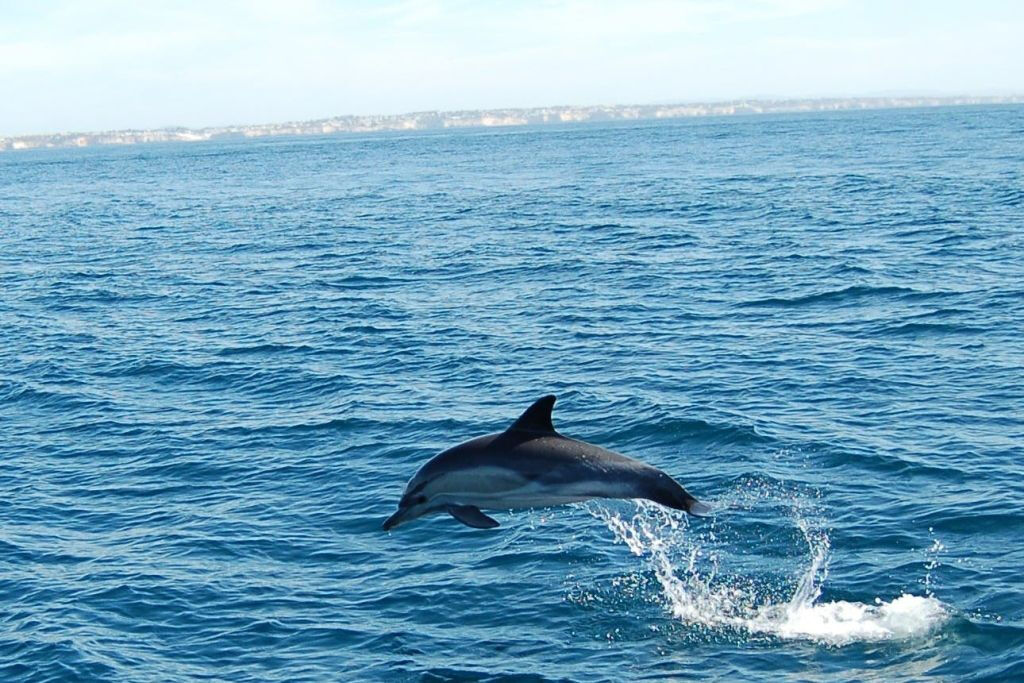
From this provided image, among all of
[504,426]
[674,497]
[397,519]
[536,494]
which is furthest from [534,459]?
[504,426]

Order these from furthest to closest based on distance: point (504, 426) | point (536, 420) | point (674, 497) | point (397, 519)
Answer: point (504, 426), point (397, 519), point (536, 420), point (674, 497)

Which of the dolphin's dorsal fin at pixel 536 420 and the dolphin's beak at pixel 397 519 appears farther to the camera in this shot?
the dolphin's beak at pixel 397 519

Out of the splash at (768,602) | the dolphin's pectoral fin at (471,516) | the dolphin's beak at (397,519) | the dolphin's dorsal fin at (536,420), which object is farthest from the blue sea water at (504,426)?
the dolphin's dorsal fin at (536,420)

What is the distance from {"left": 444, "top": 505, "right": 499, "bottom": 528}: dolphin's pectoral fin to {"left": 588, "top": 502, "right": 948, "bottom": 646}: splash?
5229 mm

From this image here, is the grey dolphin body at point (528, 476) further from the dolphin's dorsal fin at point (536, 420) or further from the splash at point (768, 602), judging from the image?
the splash at point (768, 602)

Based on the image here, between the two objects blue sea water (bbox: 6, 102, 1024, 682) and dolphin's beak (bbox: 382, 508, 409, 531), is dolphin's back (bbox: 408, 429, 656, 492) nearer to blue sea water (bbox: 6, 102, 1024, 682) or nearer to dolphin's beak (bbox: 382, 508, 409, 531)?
dolphin's beak (bbox: 382, 508, 409, 531)

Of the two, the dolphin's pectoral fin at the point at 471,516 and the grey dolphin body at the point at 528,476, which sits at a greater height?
the grey dolphin body at the point at 528,476

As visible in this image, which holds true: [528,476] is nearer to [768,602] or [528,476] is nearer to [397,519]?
[397,519]

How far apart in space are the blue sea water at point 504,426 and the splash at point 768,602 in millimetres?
65

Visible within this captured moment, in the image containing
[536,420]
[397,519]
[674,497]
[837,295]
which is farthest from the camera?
[837,295]

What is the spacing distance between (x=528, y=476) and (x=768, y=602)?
20.8 feet

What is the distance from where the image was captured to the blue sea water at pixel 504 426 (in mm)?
20344

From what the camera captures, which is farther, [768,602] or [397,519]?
[768,602]

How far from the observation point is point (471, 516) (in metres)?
17.2
